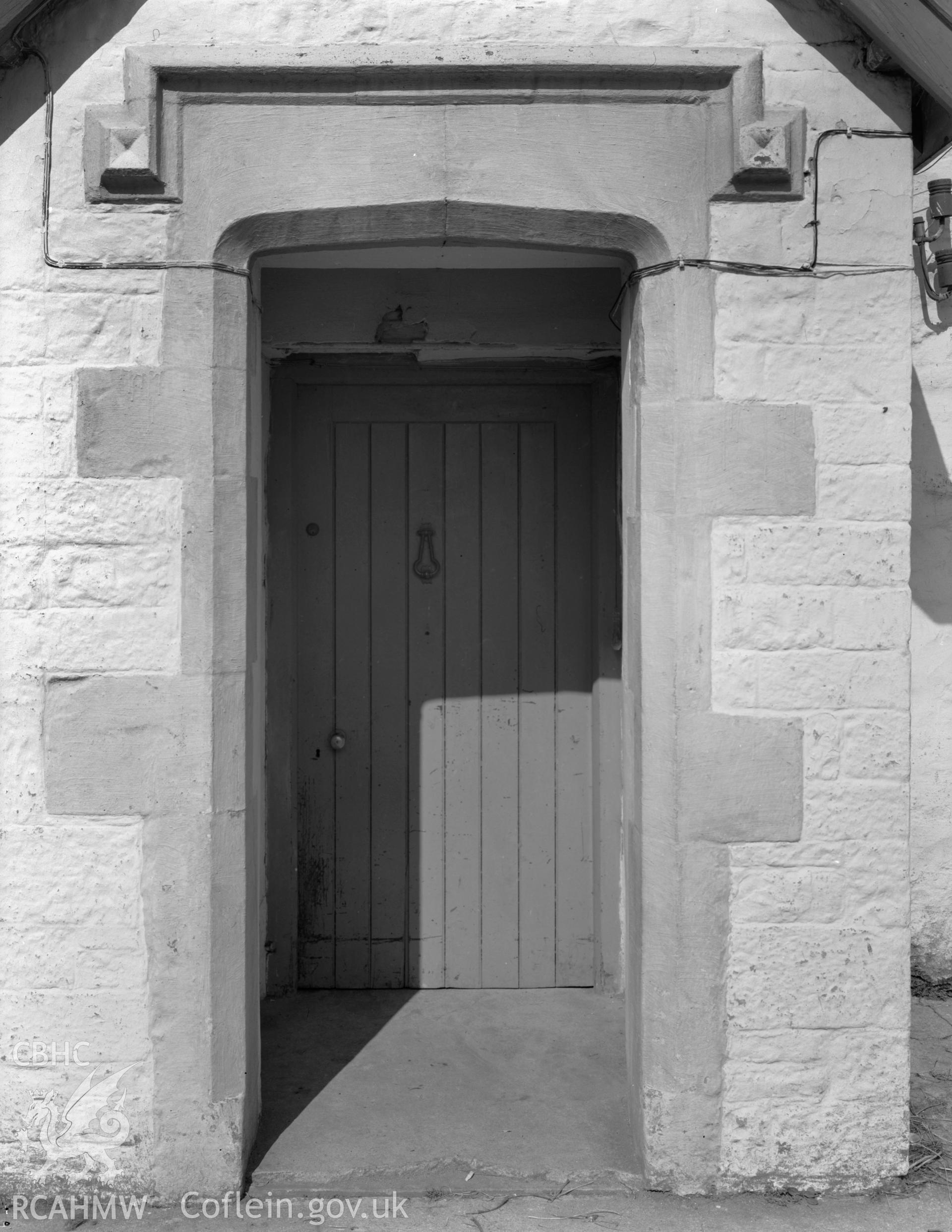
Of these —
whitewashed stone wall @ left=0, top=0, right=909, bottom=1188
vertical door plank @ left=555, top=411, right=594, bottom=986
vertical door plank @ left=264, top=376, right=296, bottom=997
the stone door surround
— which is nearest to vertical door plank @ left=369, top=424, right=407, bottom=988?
vertical door plank @ left=264, top=376, right=296, bottom=997

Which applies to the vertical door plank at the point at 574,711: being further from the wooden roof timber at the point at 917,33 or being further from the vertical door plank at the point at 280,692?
the wooden roof timber at the point at 917,33

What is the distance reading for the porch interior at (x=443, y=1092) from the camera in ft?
10.1

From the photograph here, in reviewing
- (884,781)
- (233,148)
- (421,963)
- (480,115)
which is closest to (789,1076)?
(884,781)

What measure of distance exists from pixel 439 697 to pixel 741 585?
5.34 ft

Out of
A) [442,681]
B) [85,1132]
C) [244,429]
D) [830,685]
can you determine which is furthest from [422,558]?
[85,1132]

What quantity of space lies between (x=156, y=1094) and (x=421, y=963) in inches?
57.6

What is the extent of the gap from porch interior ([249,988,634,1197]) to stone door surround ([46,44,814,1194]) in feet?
0.81

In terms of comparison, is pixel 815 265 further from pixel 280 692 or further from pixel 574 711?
pixel 280 692

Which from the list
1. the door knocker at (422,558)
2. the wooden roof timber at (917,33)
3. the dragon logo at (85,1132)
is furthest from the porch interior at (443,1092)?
the wooden roof timber at (917,33)

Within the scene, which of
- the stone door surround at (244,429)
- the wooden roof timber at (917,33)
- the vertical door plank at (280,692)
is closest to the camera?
the wooden roof timber at (917,33)

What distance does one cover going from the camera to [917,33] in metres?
2.85

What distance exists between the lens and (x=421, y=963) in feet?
14.2

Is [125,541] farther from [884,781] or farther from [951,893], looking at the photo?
[951,893]

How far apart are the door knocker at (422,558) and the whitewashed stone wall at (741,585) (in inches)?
56.6
